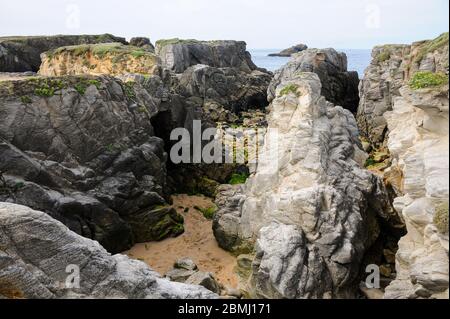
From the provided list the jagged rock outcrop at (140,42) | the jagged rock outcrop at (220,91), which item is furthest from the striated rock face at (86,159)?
the jagged rock outcrop at (140,42)

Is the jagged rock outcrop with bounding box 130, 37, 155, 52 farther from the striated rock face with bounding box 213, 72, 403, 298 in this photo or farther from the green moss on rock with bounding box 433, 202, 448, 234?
the green moss on rock with bounding box 433, 202, 448, 234

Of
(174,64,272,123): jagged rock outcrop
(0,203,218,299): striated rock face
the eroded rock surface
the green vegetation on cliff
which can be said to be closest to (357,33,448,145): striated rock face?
(174,64,272,123): jagged rock outcrop

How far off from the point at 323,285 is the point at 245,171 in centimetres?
1512

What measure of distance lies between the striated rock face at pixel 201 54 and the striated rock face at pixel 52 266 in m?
48.7

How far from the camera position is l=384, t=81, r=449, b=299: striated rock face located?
877cm

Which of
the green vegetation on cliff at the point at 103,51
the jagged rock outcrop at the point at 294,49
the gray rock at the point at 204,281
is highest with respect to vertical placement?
the jagged rock outcrop at the point at 294,49

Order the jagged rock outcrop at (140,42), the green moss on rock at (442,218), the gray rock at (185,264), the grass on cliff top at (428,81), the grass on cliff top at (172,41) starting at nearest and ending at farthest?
the green moss on rock at (442,218) < the grass on cliff top at (428,81) < the gray rock at (185,264) < the jagged rock outcrop at (140,42) < the grass on cliff top at (172,41)

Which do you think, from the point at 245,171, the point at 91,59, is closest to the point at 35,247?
the point at 245,171

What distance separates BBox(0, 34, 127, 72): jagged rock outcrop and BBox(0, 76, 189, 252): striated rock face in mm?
30756

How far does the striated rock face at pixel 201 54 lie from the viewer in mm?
58594

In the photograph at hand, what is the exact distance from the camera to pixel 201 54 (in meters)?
61.4

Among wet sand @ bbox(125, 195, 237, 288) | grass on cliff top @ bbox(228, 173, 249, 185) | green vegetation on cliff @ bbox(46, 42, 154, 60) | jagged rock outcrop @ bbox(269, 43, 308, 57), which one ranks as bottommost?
wet sand @ bbox(125, 195, 237, 288)

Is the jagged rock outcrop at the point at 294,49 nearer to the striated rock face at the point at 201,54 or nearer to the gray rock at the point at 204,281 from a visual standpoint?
the striated rock face at the point at 201,54

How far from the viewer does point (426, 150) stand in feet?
31.1
